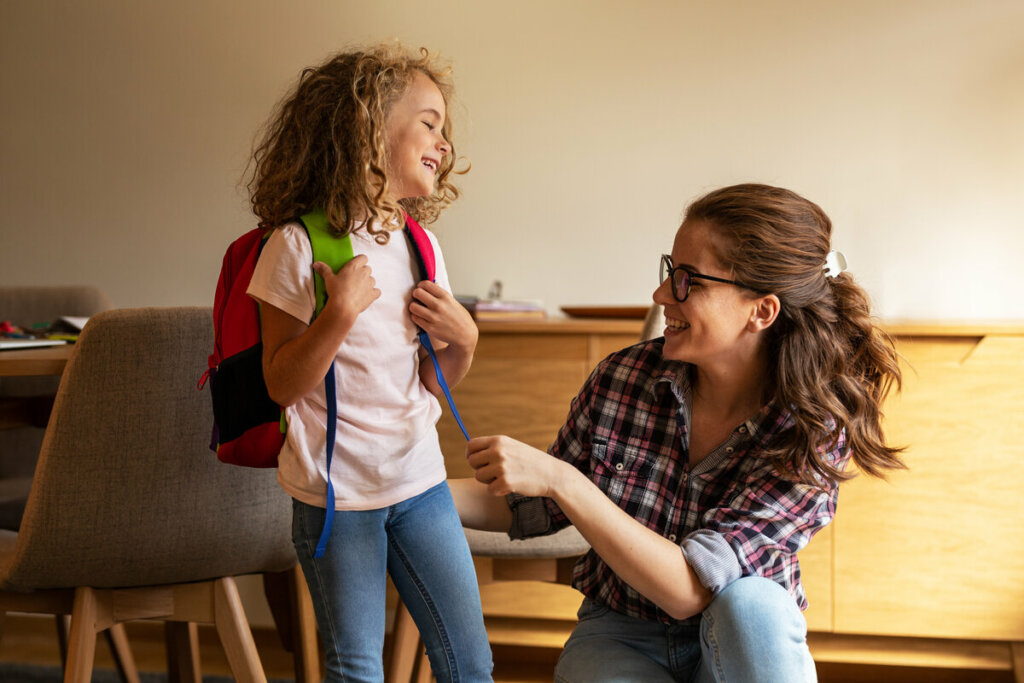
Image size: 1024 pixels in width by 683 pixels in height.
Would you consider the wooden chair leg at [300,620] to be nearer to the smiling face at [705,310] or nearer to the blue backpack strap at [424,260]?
the blue backpack strap at [424,260]

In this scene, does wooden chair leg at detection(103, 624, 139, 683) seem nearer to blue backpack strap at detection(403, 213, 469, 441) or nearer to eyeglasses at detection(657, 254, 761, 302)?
blue backpack strap at detection(403, 213, 469, 441)

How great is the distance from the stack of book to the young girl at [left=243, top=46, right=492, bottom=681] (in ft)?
3.83

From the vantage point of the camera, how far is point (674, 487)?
124 cm

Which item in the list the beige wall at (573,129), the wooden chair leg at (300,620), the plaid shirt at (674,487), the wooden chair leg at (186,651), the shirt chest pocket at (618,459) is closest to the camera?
the plaid shirt at (674,487)

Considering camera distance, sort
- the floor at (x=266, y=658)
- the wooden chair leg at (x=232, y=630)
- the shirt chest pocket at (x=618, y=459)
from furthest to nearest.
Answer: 1. the floor at (x=266, y=658)
2. the wooden chair leg at (x=232, y=630)
3. the shirt chest pocket at (x=618, y=459)

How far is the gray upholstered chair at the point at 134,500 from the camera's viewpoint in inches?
50.6

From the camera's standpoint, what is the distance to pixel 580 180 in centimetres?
272

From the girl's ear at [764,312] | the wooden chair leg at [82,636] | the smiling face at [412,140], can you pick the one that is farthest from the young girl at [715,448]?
the wooden chair leg at [82,636]

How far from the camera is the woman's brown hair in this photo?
1166 millimetres

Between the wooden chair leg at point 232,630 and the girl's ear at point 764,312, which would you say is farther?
the wooden chair leg at point 232,630

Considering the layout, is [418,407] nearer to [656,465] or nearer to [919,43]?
[656,465]

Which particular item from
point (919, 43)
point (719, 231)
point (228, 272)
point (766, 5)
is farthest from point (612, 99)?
point (228, 272)

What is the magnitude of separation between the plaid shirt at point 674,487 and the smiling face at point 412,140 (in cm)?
39

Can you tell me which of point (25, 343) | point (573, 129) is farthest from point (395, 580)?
point (573, 129)
